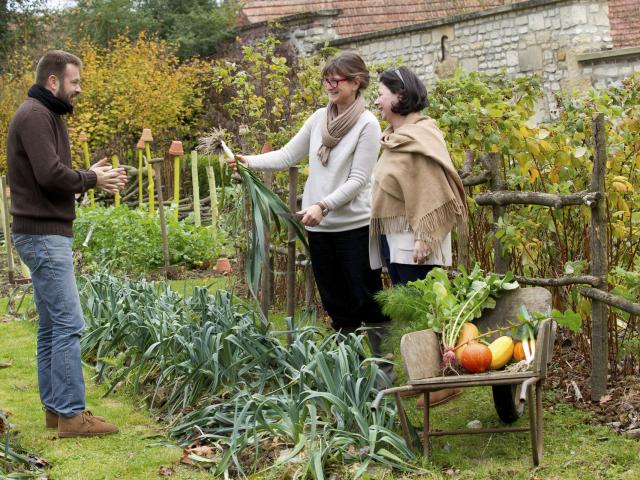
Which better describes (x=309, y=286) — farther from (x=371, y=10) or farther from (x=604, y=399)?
(x=371, y=10)

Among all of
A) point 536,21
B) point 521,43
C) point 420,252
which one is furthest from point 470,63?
point 420,252

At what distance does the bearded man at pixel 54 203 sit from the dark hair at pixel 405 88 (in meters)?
1.36

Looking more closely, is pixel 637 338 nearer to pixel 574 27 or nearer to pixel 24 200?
pixel 24 200

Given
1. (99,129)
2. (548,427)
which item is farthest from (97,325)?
(99,129)

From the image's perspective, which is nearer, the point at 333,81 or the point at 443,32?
the point at 333,81

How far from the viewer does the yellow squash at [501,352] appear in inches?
170

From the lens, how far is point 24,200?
15.6 feet

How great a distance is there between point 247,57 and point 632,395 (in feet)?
17.1

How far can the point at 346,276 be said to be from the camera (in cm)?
541

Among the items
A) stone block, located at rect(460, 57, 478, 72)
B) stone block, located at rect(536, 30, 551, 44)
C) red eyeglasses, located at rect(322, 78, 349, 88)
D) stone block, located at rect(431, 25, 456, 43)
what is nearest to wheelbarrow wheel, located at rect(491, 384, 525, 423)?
red eyeglasses, located at rect(322, 78, 349, 88)

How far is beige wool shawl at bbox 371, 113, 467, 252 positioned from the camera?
4898 millimetres

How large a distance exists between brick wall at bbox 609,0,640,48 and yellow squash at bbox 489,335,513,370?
11282 millimetres

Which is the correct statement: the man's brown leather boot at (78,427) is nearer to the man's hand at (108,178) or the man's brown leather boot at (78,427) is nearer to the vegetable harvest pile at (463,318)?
the man's hand at (108,178)

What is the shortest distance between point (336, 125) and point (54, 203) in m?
1.45
